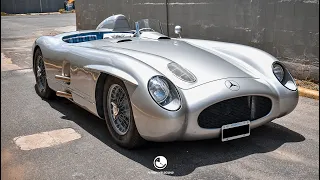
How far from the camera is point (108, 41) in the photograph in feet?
13.9

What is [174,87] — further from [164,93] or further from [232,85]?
[232,85]

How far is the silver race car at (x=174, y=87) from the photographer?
289cm

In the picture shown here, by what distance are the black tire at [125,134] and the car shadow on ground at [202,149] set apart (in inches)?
2.7

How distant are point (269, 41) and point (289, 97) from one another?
302 centimetres

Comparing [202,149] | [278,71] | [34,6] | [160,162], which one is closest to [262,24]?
[278,71]

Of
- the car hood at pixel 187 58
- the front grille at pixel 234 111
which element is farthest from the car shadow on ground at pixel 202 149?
the car hood at pixel 187 58

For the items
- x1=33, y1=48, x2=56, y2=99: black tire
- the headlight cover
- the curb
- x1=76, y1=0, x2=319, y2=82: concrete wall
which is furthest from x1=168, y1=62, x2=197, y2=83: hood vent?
x1=76, y1=0, x2=319, y2=82: concrete wall

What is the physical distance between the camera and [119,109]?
10.9 feet

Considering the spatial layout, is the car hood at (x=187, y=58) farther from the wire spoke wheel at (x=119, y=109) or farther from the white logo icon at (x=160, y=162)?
the white logo icon at (x=160, y=162)

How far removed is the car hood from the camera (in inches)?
126

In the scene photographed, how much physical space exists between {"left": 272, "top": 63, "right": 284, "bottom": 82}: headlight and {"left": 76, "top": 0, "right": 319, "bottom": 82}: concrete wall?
229cm

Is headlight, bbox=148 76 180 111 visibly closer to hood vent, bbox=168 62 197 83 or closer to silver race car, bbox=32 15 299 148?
silver race car, bbox=32 15 299 148

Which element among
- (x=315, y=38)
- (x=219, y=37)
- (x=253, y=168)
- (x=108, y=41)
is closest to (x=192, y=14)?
(x=219, y=37)

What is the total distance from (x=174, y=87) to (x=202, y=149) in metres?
0.66
